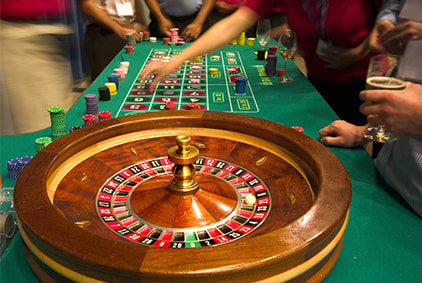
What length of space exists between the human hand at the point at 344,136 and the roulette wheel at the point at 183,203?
495 millimetres

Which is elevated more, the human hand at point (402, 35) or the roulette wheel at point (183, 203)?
the human hand at point (402, 35)

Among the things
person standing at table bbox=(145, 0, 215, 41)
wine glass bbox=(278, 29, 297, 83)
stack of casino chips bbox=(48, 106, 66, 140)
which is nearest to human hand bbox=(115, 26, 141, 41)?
person standing at table bbox=(145, 0, 215, 41)

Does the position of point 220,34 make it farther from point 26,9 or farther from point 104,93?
point 26,9

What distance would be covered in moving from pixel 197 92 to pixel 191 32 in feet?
6.80

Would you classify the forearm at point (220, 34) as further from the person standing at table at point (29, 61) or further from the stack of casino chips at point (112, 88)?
the person standing at table at point (29, 61)

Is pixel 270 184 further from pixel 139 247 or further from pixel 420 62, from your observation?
pixel 420 62

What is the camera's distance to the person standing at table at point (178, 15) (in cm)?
450

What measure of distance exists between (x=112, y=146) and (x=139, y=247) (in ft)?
2.32

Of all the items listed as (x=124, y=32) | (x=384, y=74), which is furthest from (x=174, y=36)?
(x=384, y=74)

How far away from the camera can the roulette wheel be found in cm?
71

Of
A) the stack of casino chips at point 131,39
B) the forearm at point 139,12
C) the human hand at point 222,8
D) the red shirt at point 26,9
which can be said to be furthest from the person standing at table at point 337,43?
the human hand at point 222,8

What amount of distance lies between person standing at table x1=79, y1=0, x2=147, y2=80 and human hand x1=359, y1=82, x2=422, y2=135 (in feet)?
10.7

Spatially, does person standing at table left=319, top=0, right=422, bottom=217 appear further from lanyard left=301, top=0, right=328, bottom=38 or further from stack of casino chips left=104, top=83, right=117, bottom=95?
stack of casino chips left=104, top=83, right=117, bottom=95

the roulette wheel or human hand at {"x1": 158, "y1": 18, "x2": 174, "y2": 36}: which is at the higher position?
the roulette wheel
